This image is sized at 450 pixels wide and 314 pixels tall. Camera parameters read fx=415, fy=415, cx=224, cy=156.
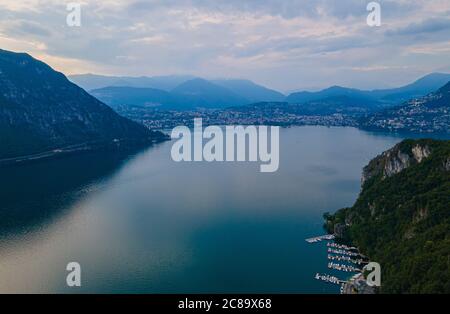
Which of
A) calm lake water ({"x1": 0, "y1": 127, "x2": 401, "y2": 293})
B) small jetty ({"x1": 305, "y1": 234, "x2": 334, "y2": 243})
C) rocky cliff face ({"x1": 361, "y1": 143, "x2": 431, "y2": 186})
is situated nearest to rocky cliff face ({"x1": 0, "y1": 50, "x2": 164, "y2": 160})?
calm lake water ({"x1": 0, "y1": 127, "x2": 401, "y2": 293})

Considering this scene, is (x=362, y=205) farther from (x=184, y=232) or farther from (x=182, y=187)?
(x=182, y=187)

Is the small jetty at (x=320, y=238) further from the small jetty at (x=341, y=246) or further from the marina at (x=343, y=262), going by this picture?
the small jetty at (x=341, y=246)

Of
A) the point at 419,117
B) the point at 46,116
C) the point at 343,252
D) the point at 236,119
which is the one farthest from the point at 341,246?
the point at 236,119

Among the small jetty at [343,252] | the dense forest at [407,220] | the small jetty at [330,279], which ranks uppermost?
the dense forest at [407,220]

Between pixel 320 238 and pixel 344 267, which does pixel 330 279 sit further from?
pixel 320 238

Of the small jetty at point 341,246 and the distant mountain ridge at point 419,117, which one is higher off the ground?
the distant mountain ridge at point 419,117

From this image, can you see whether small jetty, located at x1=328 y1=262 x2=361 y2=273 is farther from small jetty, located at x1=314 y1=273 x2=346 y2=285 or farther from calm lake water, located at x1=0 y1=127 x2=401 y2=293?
small jetty, located at x1=314 y1=273 x2=346 y2=285

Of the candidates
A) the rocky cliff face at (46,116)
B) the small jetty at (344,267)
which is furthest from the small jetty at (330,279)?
the rocky cliff face at (46,116)
